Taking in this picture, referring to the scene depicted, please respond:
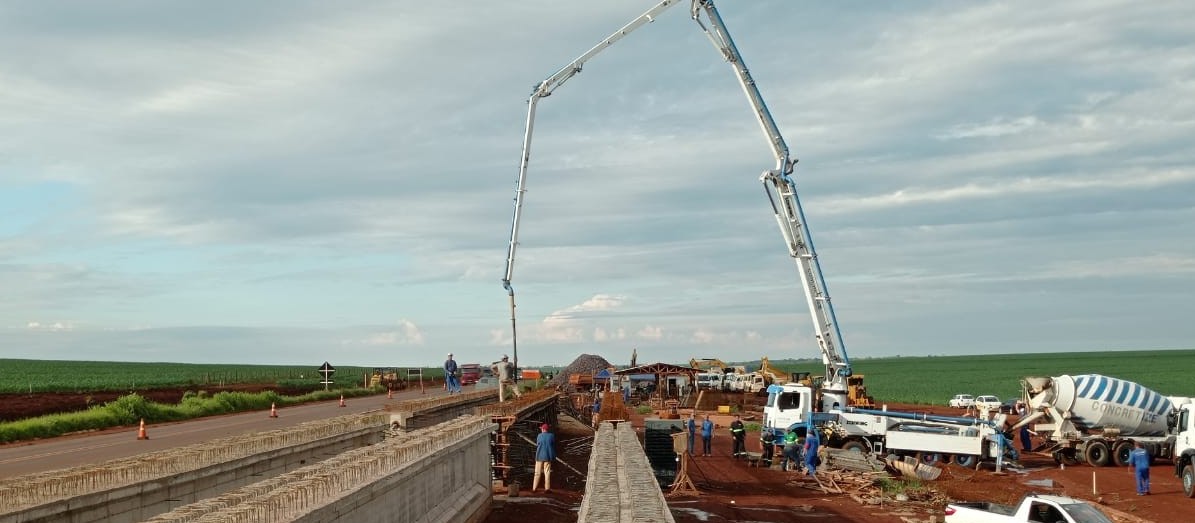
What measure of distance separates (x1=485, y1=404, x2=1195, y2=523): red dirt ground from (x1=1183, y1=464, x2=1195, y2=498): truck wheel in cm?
26

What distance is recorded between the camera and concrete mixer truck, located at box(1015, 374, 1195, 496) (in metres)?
39.0

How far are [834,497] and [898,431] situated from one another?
7.73 m

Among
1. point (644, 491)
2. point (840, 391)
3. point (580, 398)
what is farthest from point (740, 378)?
point (644, 491)

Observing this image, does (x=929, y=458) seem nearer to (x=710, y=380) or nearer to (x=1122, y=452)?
(x=1122, y=452)

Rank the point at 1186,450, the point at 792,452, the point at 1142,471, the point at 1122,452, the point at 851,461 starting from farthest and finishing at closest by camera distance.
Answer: the point at 1122,452, the point at 792,452, the point at 851,461, the point at 1186,450, the point at 1142,471

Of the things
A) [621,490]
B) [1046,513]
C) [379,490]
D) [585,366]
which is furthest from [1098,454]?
[585,366]

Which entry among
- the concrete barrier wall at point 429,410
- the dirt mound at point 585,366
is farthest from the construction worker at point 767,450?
the dirt mound at point 585,366

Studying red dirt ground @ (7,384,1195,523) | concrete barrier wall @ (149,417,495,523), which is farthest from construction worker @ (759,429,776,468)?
concrete barrier wall @ (149,417,495,523)

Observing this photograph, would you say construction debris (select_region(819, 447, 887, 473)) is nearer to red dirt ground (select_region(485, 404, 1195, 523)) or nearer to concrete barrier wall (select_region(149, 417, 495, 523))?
red dirt ground (select_region(485, 404, 1195, 523))

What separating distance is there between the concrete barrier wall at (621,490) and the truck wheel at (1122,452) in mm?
23745

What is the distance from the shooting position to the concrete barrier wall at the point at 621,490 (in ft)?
41.7

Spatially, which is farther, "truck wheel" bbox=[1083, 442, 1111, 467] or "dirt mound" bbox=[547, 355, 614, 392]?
"dirt mound" bbox=[547, 355, 614, 392]

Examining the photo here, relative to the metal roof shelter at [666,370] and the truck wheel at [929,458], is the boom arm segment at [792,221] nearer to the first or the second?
the truck wheel at [929,458]

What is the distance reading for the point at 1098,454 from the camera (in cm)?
3903
